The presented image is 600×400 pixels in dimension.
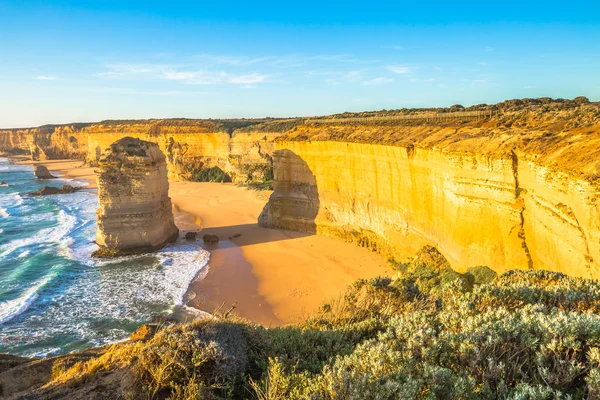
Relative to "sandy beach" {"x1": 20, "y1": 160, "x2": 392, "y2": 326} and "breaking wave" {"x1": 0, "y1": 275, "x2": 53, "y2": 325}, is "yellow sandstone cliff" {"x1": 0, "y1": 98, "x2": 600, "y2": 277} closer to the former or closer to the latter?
"sandy beach" {"x1": 20, "y1": 160, "x2": 392, "y2": 326}

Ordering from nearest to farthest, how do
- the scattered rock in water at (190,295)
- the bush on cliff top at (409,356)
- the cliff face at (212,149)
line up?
the bush on cliff top at (409,356) < the scattered rock in water at (190,295) < the cliff face at (212,149)

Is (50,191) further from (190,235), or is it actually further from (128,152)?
(190,235)

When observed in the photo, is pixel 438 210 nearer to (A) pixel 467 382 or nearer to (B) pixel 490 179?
(B) pixel 490 179

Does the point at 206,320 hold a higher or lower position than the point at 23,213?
higher

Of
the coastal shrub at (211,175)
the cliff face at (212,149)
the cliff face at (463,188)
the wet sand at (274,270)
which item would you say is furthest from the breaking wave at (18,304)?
the coastal shrub at (211,175)

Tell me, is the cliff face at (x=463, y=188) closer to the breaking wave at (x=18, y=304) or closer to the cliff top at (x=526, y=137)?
the cliff top at (x=526, y=137)

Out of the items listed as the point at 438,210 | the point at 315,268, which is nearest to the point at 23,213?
the point at 315,268
